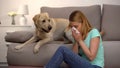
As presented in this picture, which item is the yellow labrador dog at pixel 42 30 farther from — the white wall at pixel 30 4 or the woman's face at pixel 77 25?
the white wall at pixel 30 4

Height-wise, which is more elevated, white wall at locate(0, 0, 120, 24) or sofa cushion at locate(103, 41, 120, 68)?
white wall at locate(0, 0, 120, 24)

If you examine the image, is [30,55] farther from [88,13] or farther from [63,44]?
[88,13]

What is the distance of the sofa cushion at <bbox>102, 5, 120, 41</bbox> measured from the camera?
312 centimetres

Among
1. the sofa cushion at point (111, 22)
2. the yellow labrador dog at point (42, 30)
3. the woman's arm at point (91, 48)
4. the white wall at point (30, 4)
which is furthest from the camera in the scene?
the white wall at point (30, 4)

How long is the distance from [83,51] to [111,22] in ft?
4.67

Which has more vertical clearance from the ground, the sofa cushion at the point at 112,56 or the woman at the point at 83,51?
the woman at the point at 83,51

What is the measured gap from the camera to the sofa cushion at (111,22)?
10.2ft

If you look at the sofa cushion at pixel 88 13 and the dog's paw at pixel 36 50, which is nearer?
the dog's paw at pixel 36 50

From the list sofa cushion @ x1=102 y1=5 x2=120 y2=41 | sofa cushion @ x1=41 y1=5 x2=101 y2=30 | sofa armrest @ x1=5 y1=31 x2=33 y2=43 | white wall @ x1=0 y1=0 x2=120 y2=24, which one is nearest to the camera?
sofa armrest @ x1=5 y1=31 x2=33 y2=43

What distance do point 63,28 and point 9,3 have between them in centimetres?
146

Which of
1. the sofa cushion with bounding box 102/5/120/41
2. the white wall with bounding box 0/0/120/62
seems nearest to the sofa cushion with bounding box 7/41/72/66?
the sofa cushion with bounding box 102/5/120/41

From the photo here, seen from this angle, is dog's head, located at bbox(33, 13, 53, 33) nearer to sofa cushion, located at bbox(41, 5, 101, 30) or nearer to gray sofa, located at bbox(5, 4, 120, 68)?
gray sofa, located at bbox(5, 4, 120, 68)

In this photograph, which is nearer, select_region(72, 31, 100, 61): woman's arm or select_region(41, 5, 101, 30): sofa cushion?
select_region(72, 31, 100, 61): woman's arm

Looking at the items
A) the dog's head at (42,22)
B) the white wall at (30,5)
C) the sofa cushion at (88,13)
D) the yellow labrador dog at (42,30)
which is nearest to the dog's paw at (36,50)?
the yellow labrador dog at (42,30)
